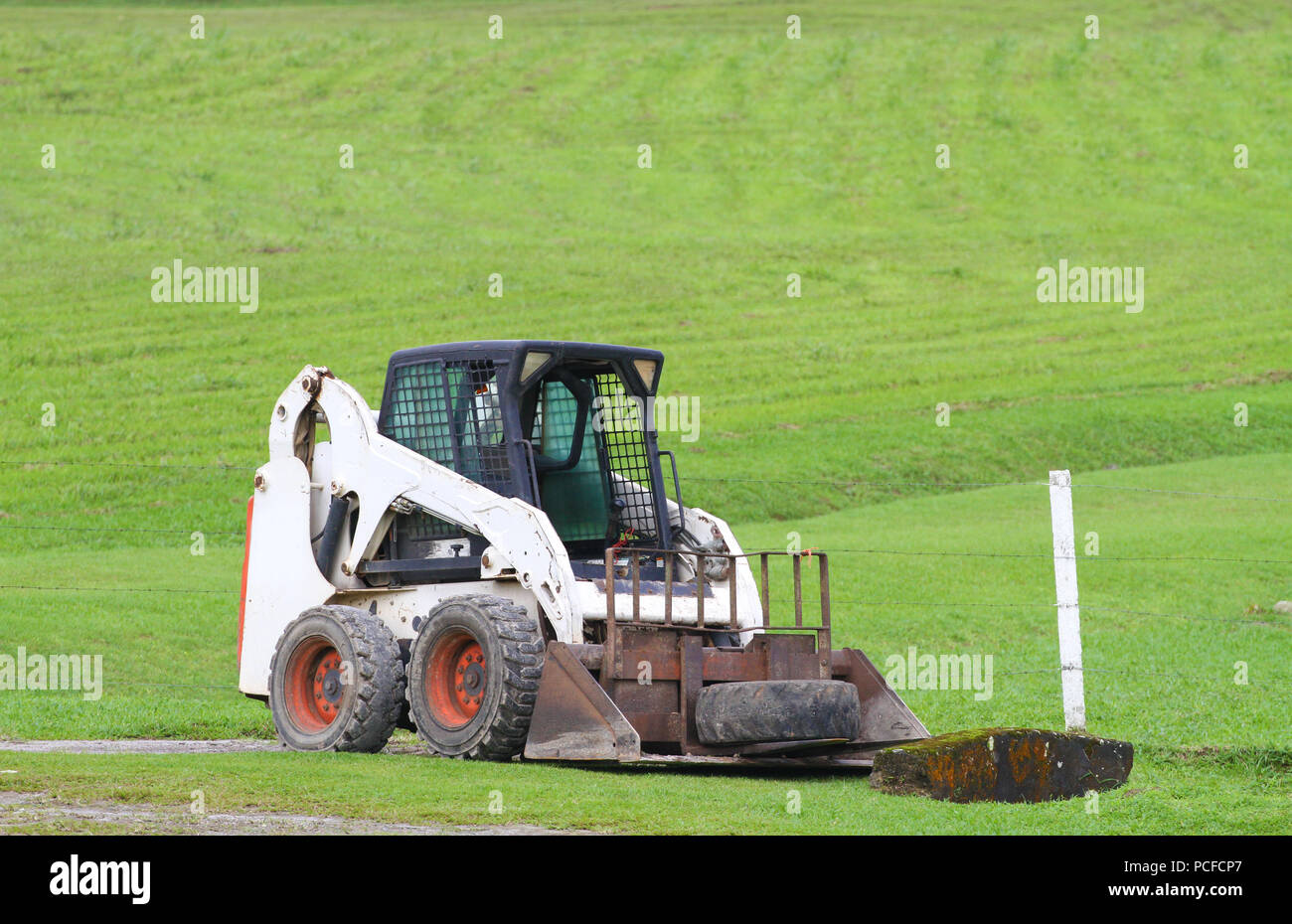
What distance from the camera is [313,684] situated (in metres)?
13.8

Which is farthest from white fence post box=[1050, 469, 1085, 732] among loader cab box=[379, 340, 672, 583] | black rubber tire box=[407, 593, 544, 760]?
black rubber tire box=[407, 593, 544, 760]

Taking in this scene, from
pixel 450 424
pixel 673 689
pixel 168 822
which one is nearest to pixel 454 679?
pixel 673 689

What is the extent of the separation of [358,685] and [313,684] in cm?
99

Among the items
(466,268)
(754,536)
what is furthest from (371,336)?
(754,536)

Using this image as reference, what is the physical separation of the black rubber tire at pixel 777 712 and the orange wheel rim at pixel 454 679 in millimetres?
1700

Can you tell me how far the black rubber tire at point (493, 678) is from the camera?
40.0 feet

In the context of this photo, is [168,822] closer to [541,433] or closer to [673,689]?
[673,689]

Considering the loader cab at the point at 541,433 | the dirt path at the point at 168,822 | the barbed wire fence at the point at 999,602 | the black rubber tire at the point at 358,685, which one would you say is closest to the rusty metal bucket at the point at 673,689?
the loader cab at the point at 541,433

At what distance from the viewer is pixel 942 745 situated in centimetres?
1127

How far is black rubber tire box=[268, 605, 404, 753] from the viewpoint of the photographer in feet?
42.5

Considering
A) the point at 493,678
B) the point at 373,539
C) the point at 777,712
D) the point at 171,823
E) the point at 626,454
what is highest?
the point at 626,454

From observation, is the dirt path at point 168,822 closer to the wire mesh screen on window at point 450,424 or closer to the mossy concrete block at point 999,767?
the mossy concrete block at point 999,767

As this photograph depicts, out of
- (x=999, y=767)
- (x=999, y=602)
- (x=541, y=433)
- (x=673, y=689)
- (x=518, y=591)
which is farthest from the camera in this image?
(x=999, y=602)

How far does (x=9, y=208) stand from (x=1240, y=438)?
36.7 meters
